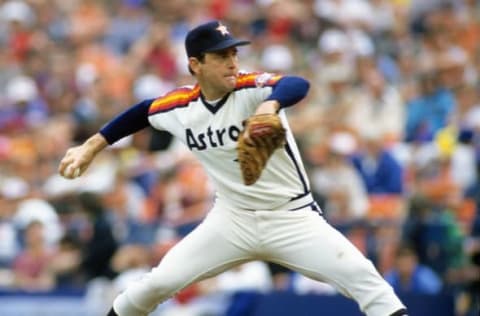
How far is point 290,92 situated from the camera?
7.21m

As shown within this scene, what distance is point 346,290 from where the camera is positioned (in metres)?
7.69

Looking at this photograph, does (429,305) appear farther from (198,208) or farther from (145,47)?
(145,47)

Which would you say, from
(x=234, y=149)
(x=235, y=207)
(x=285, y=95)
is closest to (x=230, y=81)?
(x=234, y=149)

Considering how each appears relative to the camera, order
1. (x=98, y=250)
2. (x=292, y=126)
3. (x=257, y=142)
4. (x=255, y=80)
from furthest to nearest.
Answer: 1. (x=292, y=126)
2. (x=98, y=250)
3. (x=255, y=80)
4. (x=257, y=142)

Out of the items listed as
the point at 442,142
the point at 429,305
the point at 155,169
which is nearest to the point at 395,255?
the point at 429,305

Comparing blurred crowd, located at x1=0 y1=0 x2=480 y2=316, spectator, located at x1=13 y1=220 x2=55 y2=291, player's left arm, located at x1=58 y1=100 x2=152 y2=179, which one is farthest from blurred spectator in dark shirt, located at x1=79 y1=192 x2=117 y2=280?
player's left arm, located at x1=58 y1=100 x2=152 y2=179

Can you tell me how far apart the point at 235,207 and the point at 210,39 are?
991 mm

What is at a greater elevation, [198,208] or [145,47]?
[145,47]

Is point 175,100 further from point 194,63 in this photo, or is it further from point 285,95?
point 285,95

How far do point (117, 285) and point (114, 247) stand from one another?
25.9 inches

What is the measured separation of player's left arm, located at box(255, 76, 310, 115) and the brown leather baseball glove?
0.24 ft

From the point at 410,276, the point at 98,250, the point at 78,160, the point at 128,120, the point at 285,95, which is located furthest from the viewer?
the point at 98,250

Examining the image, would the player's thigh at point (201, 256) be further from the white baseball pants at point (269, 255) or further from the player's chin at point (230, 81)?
the player's chin at point (230, 81)

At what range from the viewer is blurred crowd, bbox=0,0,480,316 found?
40.5 feet
